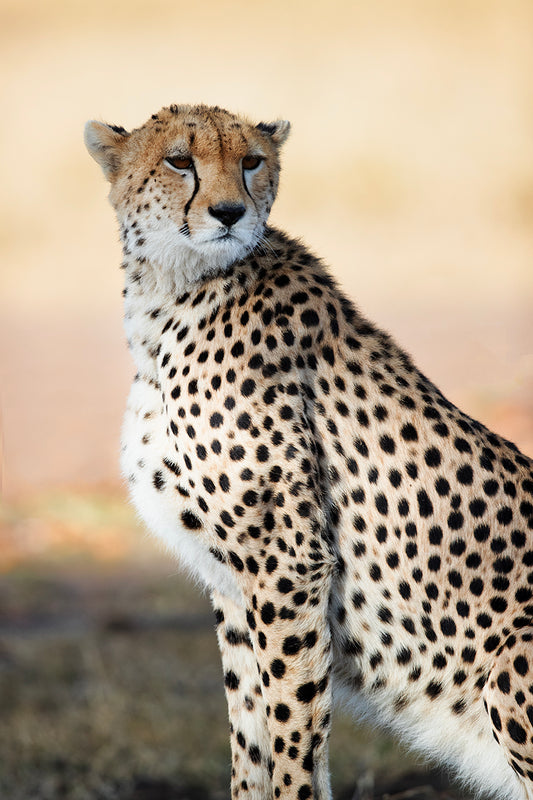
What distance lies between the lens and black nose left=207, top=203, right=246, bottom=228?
2.23 meters

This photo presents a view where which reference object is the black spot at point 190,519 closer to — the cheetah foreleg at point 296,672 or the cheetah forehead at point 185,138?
the cheetah foreleg at point 296,672

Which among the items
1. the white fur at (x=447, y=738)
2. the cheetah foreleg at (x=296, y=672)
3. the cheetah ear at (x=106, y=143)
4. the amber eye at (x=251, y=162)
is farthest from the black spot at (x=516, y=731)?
the cheetah ear at (x=106, y=143)

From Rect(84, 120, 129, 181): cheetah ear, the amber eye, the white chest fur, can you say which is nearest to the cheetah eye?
the amber eye

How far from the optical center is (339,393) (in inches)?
93.4

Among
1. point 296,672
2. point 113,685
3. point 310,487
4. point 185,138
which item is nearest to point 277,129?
point 185,138

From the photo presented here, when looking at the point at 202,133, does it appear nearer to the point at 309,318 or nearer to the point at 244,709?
the point at 309,318

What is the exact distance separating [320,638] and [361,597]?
0.57ft

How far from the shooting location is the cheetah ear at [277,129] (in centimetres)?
259

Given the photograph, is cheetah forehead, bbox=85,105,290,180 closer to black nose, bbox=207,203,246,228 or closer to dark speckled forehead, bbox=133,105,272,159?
dark speckled forehead, bbox=133,105,272,159

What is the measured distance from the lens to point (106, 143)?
2.54m

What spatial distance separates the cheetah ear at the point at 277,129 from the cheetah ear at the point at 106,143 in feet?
1.21

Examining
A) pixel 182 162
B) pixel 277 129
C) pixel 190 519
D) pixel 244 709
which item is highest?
pixel 277 129

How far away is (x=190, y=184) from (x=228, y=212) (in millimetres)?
150

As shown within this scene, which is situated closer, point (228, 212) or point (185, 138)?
point (228, 212)
